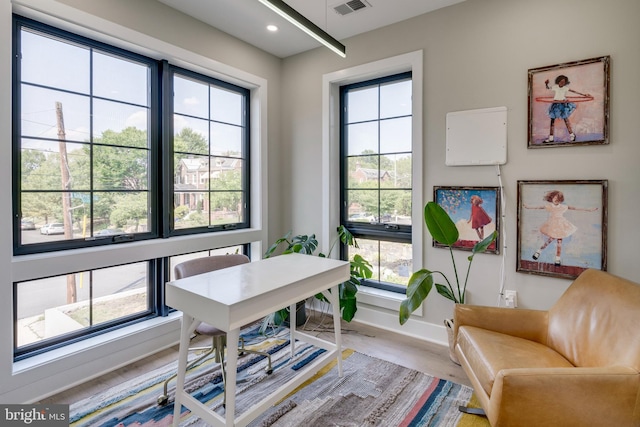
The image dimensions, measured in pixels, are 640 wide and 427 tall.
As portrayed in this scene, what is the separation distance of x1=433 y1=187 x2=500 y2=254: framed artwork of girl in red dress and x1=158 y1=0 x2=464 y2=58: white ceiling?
163cm

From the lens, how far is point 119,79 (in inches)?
105

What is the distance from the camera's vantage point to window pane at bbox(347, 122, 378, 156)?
346cm

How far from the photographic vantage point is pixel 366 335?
3.15 meters

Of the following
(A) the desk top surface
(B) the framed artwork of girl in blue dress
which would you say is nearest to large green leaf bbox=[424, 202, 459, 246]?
(B) the framed artwork of girl in blue dress

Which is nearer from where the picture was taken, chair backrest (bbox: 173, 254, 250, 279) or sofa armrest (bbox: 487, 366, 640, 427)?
sofa armrest (bbox: 487, 366, 640, 427)

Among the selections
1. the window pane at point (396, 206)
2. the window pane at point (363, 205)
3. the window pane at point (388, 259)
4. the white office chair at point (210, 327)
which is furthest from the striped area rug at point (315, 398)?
the window pane at point (363, 205)

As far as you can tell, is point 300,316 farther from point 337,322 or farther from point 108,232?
point 108,232

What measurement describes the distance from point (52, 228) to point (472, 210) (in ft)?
10.8

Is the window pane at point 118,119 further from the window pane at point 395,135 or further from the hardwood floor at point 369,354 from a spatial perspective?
the window pane at point 395,135

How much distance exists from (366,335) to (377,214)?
124cm

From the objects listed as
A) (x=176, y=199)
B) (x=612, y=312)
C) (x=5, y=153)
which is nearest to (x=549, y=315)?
(x=612, y=312)

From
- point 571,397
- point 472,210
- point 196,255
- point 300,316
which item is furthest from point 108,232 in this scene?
point 571,397

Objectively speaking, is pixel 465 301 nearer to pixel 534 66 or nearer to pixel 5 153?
pixel 534 66

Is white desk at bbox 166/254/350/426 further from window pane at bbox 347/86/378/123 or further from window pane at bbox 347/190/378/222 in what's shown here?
window pane at bbox 347/86/378/123
